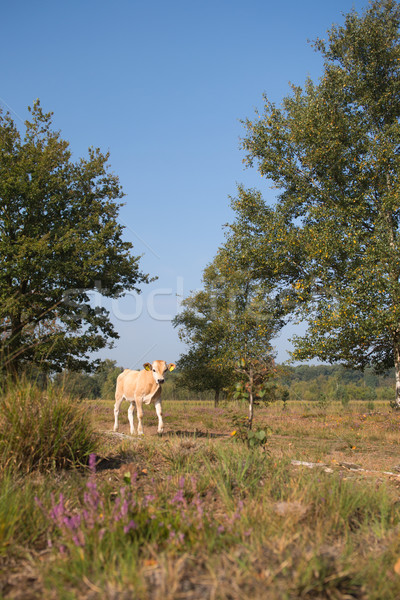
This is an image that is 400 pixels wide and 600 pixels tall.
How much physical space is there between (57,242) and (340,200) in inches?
599

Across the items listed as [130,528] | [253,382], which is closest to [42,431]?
[130,528]

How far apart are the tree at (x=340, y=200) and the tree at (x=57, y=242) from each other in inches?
326

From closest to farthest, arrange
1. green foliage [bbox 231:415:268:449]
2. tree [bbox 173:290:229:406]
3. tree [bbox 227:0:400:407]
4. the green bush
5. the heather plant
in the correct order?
1. the heather plant
2. the green bush
3. green foliage [bbox 231:415:268:449]
4. tree [bbox 227:0:400:407]
5. tree [bbox 173:290:229:406]

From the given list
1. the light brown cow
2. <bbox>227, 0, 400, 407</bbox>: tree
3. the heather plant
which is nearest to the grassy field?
the heather plant

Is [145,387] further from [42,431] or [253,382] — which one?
[42,431]

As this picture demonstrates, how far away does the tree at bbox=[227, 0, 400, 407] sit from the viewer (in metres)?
19.4

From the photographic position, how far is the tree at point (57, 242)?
22703 millimetres

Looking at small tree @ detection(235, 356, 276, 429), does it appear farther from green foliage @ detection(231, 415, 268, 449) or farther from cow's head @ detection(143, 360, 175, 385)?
cow's head @ detection(143, 360, 175, 385)

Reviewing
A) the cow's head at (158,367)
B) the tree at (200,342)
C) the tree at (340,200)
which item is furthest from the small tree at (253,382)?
the tree at (200,342)

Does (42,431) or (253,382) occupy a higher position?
(253,382)

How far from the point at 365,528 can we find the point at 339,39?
2641cm

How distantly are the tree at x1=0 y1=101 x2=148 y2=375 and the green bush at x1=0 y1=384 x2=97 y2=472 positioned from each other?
15.8m

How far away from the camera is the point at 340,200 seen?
21641 mm

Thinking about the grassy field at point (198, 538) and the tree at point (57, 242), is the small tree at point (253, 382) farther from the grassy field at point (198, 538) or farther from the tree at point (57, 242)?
the tree at point (57, 242)
